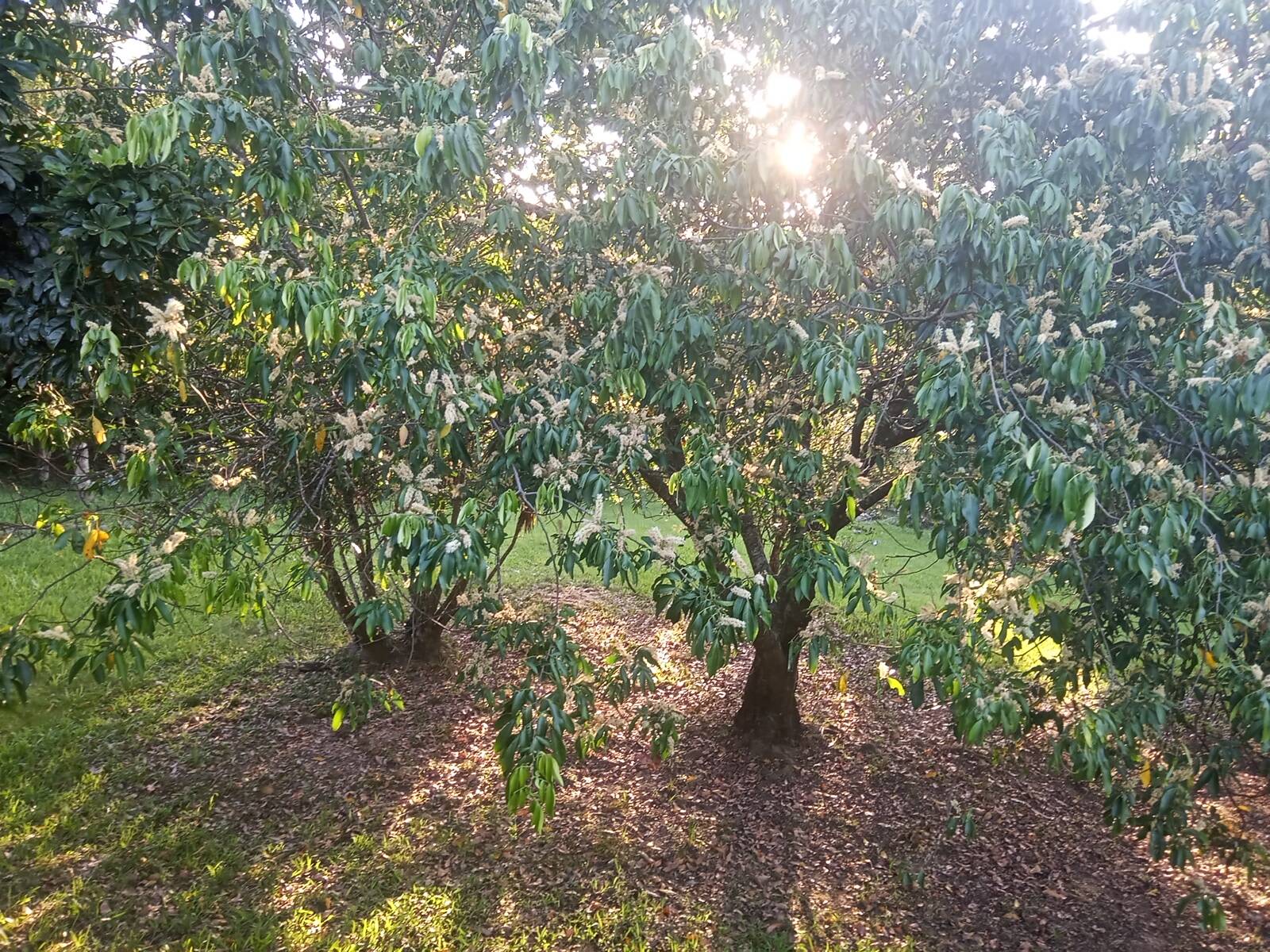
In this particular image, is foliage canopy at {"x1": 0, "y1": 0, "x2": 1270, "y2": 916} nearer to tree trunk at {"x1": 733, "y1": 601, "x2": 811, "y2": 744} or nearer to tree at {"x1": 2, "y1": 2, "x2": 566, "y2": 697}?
tree at {"x1": 2, "y1": 2, "x2": 566, "y2": 697}

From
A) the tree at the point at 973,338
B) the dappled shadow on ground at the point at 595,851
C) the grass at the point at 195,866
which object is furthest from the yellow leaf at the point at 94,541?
the dappled shadow on ground at the point at 595,851

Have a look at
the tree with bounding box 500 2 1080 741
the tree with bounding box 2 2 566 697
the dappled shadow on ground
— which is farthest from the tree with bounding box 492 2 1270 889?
the dappled shadow on ground

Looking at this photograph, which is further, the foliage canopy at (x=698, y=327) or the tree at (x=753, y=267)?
the tree at (x=753, y=267)

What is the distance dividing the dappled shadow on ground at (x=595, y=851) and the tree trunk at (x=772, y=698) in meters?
0.15

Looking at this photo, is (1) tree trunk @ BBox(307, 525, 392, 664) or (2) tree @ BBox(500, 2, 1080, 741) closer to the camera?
(2) tree @ BBox(500, 2, 1080, 741)

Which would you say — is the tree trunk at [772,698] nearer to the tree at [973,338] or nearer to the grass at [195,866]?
the grass at [195,866]

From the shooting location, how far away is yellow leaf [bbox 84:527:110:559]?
2254mm

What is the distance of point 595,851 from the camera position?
427cm

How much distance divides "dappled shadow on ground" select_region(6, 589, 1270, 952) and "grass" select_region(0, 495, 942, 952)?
0.01 meters

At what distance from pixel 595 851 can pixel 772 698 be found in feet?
5.33

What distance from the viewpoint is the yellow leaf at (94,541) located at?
7.39 ft

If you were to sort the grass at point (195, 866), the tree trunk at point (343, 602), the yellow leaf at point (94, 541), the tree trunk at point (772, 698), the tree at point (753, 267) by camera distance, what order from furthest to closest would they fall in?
the tree trunk at point (772, 698) < the grass at point (195, 866) < the tree trunk at point (343, 602) < the tree at point (753, 267) < the yellow leaf at point (94, 541)

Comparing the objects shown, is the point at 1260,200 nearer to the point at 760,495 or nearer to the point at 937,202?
the point at 937,202

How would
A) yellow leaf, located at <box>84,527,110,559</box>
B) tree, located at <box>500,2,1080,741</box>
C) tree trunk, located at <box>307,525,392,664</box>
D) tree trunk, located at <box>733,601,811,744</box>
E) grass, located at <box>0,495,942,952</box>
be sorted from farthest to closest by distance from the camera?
tree trunk, located at <box>733,601,811,744</box> < grass, located at <box>0,495,942,952</box> < tree trunk, located at <box>307,525,392,664</box> < tree, located at <box>500,2,1080,741</box> < yellow leaf, located at <box>84,527,110,559</box>
